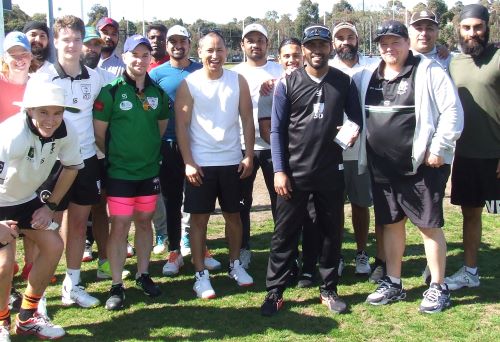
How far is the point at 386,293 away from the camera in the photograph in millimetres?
4824

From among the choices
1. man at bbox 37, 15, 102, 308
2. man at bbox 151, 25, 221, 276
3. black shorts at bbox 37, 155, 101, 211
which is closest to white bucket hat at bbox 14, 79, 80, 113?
man at bbox 37, 15, 102, 308

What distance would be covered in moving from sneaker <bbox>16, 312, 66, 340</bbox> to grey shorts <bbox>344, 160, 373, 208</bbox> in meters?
2.96

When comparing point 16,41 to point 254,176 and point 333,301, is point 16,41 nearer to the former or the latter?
point 254,176

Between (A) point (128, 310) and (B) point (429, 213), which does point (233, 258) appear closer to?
(A) point (128, 310)

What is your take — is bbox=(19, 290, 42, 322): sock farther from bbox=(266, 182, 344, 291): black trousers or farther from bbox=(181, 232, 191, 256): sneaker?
bbox=(181, 232, 191, 256): sneaker

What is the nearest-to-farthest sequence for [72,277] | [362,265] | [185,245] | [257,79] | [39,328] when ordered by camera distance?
[39,328] → [72,277] → [257,79] → [362,265] → [185,245]

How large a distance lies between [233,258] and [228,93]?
1636mm

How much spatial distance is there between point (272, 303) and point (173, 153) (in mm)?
1891

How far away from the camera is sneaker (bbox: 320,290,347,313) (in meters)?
4.64

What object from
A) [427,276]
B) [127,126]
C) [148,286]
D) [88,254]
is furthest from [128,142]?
[427,276]

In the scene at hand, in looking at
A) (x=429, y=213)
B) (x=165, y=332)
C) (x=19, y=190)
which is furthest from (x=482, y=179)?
(x=19, y=190)

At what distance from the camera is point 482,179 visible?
505cm

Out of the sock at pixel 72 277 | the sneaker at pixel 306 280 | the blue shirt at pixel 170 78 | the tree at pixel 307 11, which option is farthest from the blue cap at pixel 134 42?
the tree at pixel 307 11

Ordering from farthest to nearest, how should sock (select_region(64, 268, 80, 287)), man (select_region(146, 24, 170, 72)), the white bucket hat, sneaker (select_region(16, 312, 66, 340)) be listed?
man (select_region(146, 24, 170, 72))
sock (select_region(64, 268, 80, 287))
sneaker (select_region(16, 312, 66, 340))
the white bucket hat
